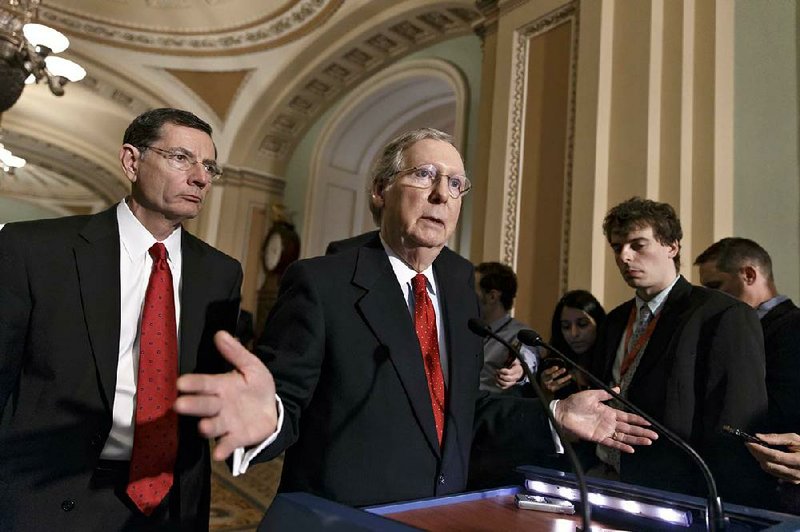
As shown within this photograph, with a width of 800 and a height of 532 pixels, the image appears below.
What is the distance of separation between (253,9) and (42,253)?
6.90 metres

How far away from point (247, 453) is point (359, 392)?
0.89ft

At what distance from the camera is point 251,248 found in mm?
8281

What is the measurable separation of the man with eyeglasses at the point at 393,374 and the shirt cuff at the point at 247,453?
0.9 inches

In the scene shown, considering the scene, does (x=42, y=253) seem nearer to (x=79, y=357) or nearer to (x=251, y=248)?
(x=79, y=357)

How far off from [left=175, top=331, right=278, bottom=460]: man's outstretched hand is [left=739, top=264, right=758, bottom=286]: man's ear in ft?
5.89

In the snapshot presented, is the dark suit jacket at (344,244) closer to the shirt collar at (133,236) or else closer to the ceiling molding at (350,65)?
the shirt collar at (133,236)

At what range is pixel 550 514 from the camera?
0.89 m

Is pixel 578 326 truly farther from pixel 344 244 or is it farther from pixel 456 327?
pixel 456 327

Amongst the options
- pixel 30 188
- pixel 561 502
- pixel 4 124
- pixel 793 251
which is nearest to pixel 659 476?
pixel 561 502

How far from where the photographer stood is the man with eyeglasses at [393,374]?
3.36ft

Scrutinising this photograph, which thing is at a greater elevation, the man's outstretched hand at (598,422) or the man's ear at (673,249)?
the man's ear at (673,249)

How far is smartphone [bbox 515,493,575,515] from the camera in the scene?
2.94ft

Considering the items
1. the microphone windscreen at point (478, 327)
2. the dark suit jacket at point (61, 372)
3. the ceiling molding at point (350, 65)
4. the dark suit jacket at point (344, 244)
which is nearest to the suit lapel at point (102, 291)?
the dark suit jacket at point (61, 372)

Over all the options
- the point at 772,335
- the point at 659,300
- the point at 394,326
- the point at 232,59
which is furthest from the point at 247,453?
the point at 232,59
